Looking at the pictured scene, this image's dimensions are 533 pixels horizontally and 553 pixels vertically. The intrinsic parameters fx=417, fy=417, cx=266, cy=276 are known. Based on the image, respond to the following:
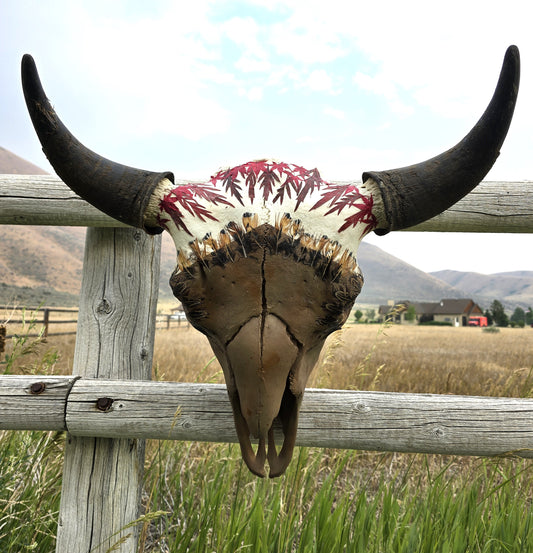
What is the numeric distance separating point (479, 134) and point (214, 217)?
65cm

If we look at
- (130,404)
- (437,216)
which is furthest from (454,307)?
(130,404)

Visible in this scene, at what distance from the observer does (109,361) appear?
192 centimetres

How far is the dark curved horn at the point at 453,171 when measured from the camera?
923 millimetres

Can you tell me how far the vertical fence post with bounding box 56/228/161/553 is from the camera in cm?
182

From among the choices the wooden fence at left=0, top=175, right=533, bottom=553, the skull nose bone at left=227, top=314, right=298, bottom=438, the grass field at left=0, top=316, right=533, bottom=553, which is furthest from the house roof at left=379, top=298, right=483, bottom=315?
the skull nose bone at left=227, top=314, right=298, bottom=438

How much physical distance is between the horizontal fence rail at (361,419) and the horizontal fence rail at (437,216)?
29.8 inches

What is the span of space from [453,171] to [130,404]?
1429mm

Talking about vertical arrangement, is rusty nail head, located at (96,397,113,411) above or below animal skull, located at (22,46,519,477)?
below

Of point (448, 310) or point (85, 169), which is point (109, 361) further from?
point (448, 310)

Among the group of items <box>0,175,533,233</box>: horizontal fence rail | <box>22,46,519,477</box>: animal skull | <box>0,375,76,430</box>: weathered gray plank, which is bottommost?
<box>0,375,76,430</box>: weathered gray plank

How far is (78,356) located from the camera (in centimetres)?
195

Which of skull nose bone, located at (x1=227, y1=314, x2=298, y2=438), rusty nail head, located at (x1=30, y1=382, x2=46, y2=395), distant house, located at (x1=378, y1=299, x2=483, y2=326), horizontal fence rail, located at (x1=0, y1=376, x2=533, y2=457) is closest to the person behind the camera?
skull nose bone, located at (x1=227, y1=314, x2=298, y2=438)

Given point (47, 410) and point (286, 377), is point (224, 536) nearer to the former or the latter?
point (47, 410)

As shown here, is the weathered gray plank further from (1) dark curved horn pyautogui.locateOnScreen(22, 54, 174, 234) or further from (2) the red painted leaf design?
(2) the red painted leaf design
